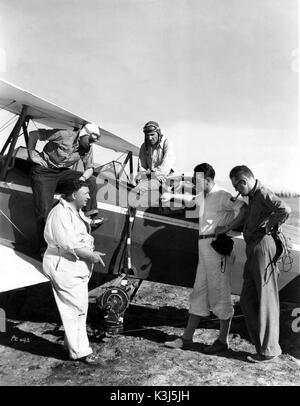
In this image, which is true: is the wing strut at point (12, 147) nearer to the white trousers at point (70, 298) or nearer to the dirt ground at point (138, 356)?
the white trousers at point (70, 298)

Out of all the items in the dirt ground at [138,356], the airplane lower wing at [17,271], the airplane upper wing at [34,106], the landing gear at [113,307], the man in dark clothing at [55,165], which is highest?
the airplane upper wing at [34,106]

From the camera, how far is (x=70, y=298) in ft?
13.0

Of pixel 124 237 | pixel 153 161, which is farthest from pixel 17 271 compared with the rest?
pixel 153 161

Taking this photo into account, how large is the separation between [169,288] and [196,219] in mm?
2887

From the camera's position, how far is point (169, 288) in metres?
7.41

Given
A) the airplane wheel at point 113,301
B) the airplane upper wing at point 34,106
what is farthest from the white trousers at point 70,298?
the airplane upper wing at point 34,106

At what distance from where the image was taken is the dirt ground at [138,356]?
366cm

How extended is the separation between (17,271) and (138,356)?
1575mm

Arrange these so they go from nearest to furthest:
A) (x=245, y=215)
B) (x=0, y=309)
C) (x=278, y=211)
A: (x=278, y=211)
(x=245, y=215)
(x=0, y=309)

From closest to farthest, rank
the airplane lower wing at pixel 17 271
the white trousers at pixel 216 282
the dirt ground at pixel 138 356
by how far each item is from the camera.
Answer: the dirt ground at pixel 138 356 < the white trousers at pixel 216 282 < the airplane lower wing at pixel 17 271

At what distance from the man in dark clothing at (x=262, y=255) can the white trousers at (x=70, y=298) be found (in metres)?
1.65

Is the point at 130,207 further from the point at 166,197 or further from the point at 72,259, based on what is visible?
the point at 72,259

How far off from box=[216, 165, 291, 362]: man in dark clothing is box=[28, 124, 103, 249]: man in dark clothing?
171 cm
